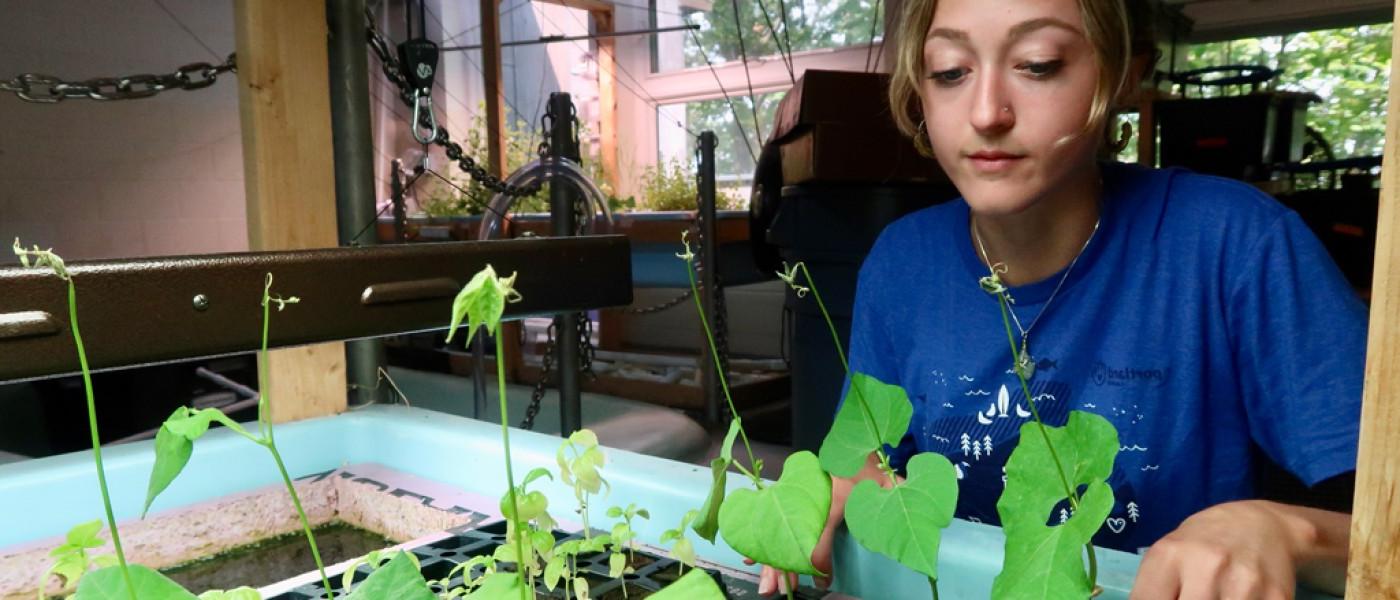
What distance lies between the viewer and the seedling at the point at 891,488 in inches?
14.8

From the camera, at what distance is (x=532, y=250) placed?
813 millimetres

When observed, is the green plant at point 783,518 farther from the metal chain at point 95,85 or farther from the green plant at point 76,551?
the metal chain at point 95,85

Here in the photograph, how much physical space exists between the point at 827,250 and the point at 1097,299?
1132 mm

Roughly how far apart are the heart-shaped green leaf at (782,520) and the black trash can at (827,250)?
1.48 m

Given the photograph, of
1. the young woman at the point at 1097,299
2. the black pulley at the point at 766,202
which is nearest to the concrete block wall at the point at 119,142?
the black pulley at the point at 766,202

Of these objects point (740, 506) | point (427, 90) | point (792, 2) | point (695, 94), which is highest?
point (792, 2)

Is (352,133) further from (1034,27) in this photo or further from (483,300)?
(483,300)

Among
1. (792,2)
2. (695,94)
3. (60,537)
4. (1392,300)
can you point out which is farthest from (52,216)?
(1392,300)

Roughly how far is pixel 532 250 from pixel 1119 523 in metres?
0.56

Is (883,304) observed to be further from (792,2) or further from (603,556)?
(792,2)

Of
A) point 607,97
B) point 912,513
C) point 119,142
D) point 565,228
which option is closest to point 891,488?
point 912,513

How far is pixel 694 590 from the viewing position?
351mm

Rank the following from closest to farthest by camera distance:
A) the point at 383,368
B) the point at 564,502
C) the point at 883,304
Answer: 1. the point at 564,502
2. the point at 883,304
3. the point at 383,368

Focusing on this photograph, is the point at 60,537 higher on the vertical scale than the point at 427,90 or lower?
lower
